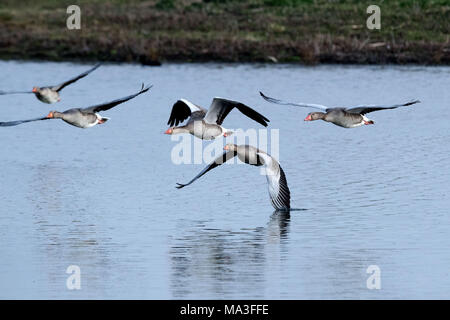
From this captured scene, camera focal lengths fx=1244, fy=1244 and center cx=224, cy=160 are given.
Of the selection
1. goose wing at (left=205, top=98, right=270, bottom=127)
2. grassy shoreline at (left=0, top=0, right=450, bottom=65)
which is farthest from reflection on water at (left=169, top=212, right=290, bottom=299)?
grassy shoreline at (left=0, top=0, right=450, bottom=65)

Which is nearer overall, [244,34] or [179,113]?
[179,113]

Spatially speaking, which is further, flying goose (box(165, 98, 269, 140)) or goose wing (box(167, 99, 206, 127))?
goose wing (box(167, 99, 206, 127))

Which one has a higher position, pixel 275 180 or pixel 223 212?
pixel 275 180

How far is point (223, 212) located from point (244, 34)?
2911 centimetres

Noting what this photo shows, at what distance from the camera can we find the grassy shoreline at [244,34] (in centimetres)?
4769

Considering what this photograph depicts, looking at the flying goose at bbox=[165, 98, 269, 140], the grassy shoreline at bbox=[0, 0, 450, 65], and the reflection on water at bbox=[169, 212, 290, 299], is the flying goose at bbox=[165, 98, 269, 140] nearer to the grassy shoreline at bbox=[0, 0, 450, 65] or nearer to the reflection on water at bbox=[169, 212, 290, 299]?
the reflection on water at bbox=[169, 212, 290, 299]

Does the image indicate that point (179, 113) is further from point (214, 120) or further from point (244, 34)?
point (244, 34)

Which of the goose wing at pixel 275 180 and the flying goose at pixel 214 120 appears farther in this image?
the goose wing at pixel 275 180

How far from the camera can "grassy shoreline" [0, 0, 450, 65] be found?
4769 cm

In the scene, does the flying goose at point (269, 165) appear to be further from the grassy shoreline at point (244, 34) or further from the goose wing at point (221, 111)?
the grassy shoreline at point (244, 34)

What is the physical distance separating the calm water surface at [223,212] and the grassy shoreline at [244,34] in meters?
9.22

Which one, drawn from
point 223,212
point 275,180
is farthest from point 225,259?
point 223,212

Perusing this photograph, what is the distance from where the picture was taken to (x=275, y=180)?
21391 mm

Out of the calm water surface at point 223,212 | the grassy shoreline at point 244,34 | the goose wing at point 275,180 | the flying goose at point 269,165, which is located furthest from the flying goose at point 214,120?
the grassy shoreline at point 244,34
